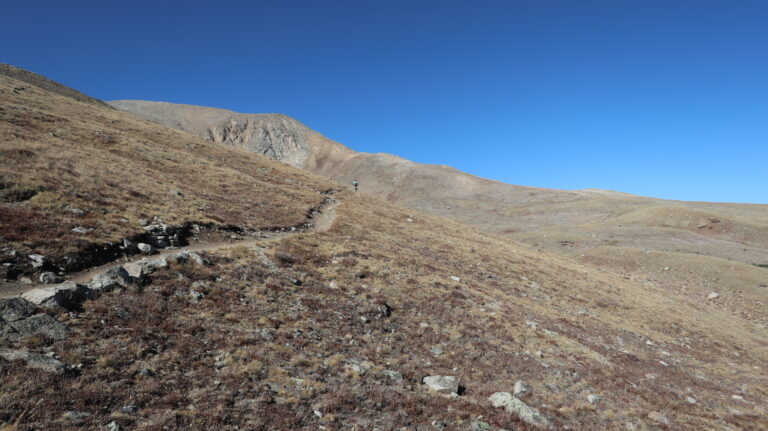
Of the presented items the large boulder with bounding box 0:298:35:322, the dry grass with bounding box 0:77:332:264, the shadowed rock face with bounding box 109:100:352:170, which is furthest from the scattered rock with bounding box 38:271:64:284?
the shadowed rock face with bounding box 109:100:352:170

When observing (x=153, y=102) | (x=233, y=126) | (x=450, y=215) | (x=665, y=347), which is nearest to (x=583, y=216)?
(x=450, y=215)

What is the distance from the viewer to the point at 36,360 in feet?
26.8

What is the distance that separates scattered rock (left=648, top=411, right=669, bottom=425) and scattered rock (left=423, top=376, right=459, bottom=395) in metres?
7.90

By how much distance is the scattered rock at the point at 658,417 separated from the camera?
12.6m

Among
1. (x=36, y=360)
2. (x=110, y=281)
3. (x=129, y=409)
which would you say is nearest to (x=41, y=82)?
(x=110, y=281)

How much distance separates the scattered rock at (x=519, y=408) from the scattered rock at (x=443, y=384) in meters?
1.28

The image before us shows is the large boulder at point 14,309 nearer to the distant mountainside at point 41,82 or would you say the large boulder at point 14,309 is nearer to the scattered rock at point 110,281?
the scattered rock at point 110,281

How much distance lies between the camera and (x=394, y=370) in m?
12.7

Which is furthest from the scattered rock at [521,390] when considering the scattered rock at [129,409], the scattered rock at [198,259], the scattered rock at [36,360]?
the scattered rock at [198,259]

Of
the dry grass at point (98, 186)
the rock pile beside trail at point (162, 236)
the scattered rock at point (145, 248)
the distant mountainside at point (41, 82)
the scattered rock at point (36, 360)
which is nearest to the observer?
the scattered rock at point (36, 360)

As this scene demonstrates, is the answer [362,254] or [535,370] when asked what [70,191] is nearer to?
[362,254]

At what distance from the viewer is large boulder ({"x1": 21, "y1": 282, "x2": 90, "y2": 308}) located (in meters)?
10.2

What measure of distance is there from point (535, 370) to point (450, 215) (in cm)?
8054

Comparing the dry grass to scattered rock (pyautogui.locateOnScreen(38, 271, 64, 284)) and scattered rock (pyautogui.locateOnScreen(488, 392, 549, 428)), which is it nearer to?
scattered rock (pyautogui.locateOnScreen(38, 271, 64, 284))
